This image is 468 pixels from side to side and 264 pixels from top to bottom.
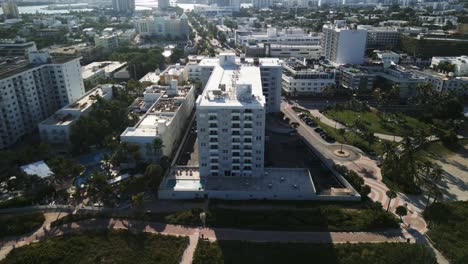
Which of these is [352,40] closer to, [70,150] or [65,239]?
[70,150]

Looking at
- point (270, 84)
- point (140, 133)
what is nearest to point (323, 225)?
point (140, 133)

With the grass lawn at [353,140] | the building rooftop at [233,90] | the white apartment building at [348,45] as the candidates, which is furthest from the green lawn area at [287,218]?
the white apartment building at [348,45]

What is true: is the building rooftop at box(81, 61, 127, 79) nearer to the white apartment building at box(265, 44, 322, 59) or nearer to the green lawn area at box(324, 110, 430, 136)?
the white apartment building at box(265, 44, 322, 59)

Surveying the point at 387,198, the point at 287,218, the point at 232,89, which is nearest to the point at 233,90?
the point at 232,89

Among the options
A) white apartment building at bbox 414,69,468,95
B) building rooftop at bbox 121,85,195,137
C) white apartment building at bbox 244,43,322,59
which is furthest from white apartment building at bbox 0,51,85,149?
white apartment building at bbox 414,69,468,95

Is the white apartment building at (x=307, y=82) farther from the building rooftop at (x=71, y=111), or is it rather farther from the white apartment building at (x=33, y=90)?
the white apartment building at (x=33, y=90)

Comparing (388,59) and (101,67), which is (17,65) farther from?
(388,59)
